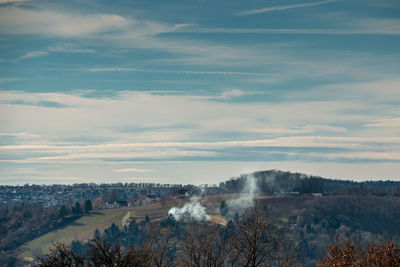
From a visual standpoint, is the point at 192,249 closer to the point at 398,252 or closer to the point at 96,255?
the point at 96,255

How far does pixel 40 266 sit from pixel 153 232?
71.1ft

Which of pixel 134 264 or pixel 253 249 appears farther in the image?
pixel 253 249

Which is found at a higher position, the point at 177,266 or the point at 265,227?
the point at 265,227

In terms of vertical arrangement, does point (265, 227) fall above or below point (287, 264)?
above

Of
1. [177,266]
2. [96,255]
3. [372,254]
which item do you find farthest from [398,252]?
[177,266]

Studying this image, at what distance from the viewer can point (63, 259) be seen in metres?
45.5

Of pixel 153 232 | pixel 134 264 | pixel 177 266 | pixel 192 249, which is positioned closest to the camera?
pixel 134 264

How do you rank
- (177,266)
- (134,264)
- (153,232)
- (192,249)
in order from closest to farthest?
(134,264)
(192,249)
(153,232)
(177,266)

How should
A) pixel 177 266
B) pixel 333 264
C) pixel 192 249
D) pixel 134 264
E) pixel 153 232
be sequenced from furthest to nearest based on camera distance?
1. pixel 177 266
2. pixel 153 232
3. pixel 192 249
4. pixel 134 264
5. pixel 333 264

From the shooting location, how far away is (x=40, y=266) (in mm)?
44219

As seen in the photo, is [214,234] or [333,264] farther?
[214,234]

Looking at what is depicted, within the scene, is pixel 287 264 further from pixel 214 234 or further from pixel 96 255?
pixel 96 255

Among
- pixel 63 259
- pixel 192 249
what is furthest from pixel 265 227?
pixel 63 259

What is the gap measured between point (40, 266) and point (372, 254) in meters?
24.8
